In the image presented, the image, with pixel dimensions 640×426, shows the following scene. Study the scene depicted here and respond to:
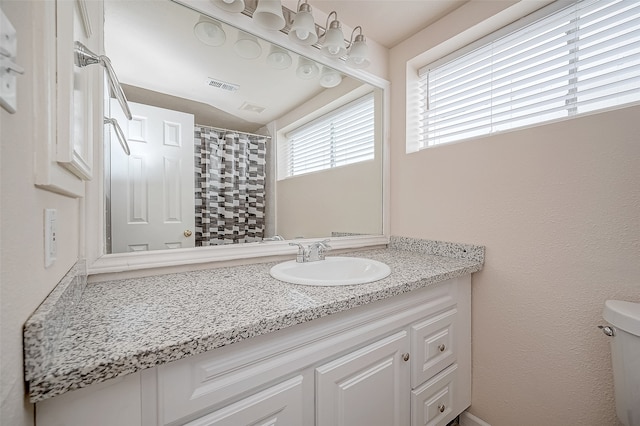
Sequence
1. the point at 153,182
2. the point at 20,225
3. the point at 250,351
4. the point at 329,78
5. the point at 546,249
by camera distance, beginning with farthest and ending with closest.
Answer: the point at 329,78 < the point at 546,249 < the point at 153,182 < the point at 250,351 < the point at 20,225

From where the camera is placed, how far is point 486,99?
1.30 meters

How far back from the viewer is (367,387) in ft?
2.76

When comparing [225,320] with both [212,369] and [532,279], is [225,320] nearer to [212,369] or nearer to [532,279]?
[212,369]

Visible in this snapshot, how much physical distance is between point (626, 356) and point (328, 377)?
88 cm

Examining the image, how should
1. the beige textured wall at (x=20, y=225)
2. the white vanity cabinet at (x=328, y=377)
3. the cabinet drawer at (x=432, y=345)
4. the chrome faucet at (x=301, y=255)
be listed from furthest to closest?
1. the chrome faucet at (x=301, y=255)
2. the cabinet drawer at (x=432, y=345)
3. the white vanity cabinet at (x=328, y=377)
4. the beige textured wall at (x=20, y=225)

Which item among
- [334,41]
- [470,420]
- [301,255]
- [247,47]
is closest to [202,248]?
[301,255]

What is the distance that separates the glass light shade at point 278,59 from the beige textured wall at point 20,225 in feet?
3.14

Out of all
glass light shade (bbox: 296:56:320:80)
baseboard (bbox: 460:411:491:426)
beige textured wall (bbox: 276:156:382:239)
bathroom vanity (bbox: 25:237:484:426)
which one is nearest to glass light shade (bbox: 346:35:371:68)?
glass light shade (bbox: 296:56:320:80)

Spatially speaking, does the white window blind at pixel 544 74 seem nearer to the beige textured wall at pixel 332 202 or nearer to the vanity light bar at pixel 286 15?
the beige textured wall at pixel 332 202

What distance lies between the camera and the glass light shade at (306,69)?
1354 mm

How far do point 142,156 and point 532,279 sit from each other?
1.61 m

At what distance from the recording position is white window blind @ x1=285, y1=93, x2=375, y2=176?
1382 millimetres

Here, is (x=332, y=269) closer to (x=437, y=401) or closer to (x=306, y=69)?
(x=437, y=401)

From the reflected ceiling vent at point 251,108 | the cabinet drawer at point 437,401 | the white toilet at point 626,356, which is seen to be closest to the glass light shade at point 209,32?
the reflected ceiling vent at point 251,108
